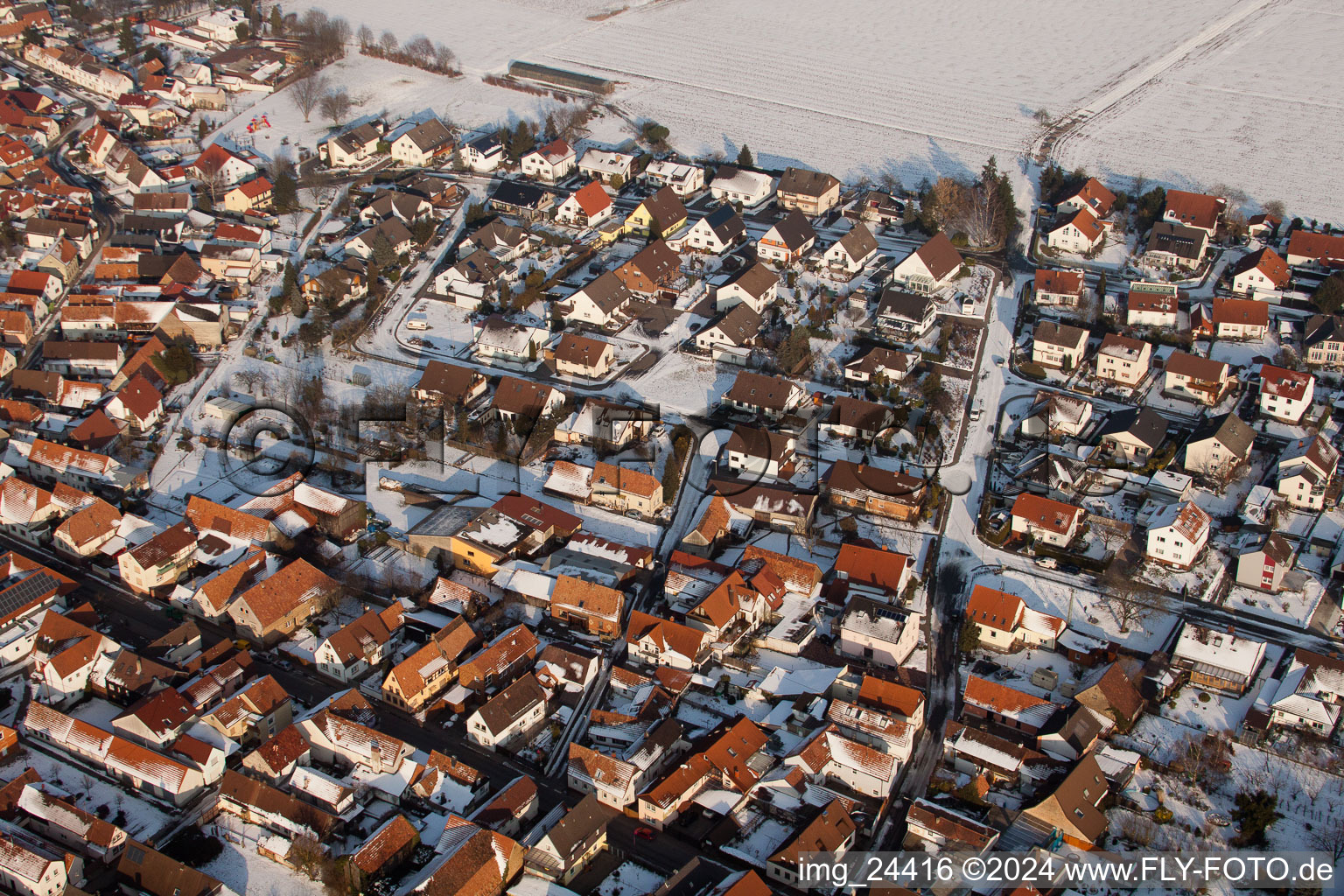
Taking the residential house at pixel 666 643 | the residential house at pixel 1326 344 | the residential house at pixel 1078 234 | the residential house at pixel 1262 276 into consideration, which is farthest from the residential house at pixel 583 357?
the residential house at pixel 1262 276

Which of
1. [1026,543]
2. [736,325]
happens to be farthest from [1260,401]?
[736,325]

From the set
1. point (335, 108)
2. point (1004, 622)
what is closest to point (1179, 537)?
point (1004, 622)

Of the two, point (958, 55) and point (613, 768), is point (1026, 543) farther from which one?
point (958, 55)

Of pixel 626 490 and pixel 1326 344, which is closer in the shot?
pixel 626 490

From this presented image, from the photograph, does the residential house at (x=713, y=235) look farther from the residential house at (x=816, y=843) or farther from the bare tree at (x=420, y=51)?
the residential house at (x=816, y=843)

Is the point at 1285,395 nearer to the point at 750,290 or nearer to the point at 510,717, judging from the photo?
the point at 750,290

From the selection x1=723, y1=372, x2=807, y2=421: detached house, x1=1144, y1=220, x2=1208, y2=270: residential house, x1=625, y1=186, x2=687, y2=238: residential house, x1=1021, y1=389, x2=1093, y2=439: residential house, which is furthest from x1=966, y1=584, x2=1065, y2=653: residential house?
x1=625, y1=186, x2=687, y2=238: residential house
